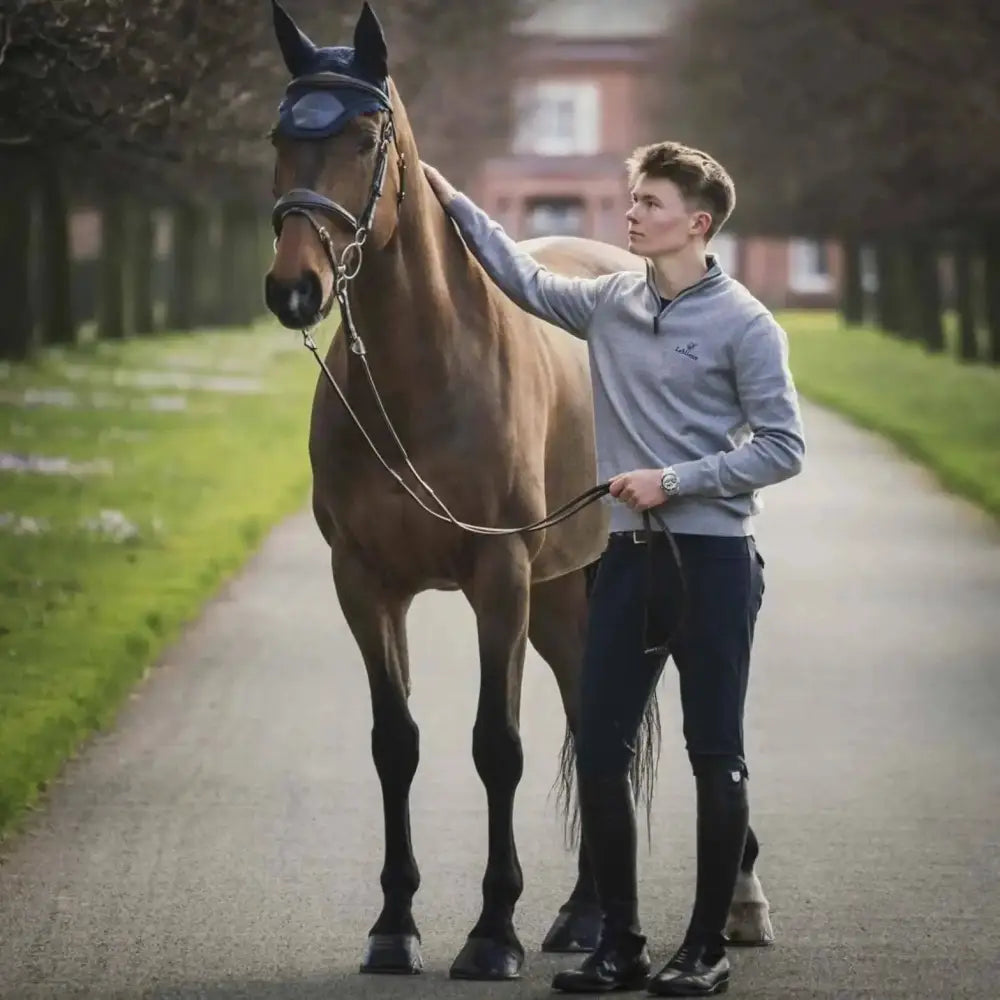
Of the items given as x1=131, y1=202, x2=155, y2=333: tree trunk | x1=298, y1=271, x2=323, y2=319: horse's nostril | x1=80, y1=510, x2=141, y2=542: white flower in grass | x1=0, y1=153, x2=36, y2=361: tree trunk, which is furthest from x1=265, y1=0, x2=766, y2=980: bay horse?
x1=131, y1=202, x2=155, y2=333: tree trunk

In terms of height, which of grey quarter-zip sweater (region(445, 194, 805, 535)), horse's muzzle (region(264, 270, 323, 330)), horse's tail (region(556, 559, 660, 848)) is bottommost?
horse's tail (region(556, 559, 660, 848))

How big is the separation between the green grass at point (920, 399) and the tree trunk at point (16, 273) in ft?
32.8

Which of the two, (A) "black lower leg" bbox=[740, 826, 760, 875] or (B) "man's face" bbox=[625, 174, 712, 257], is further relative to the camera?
(A) "black lower leg" bbox=[740, 826, 760, 875]

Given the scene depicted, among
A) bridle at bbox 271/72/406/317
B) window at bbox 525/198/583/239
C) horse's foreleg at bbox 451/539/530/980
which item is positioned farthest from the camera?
window at bbox 525/198/583/239

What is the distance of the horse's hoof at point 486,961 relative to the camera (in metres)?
6.65

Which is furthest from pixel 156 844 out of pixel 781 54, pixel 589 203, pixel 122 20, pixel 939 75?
pixel 589 203

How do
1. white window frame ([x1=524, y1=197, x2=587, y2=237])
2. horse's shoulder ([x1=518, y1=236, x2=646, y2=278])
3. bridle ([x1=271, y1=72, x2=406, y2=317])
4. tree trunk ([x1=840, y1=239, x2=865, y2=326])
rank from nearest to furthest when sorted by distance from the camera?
bridle ([x1=271, y1=72, x2=406, y2=317]) < horse's shoulder ([x1=518, y1=236, x2=646, y2=278]) < tree trunk ([x1=840, y1=239, x2=865, y2=326]) < white window frame ([x1=524, y1=197, x2=587, y2=237])

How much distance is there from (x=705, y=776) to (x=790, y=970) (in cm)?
57

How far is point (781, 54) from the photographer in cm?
4312

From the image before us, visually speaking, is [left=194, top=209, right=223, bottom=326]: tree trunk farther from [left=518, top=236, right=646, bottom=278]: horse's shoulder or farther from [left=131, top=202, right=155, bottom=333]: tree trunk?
[left=518, top=236, right=646, bottom=278]: horse's shoulder

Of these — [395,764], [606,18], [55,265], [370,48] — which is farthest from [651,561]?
[606,18]

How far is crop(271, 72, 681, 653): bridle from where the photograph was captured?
6.25m

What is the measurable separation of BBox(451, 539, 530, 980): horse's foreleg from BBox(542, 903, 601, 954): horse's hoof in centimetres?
15

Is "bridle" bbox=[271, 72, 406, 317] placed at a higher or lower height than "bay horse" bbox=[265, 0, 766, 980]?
higher
